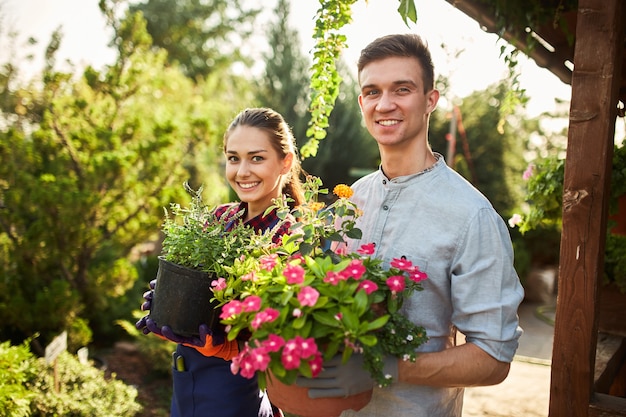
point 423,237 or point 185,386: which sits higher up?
point 423,237

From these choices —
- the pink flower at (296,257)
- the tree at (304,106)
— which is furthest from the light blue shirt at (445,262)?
the tree at (304,106)

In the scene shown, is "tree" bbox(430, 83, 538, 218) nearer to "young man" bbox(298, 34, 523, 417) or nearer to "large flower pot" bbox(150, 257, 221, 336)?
"young man" bbox(298, 34, 523, 417)

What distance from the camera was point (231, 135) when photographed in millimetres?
1982

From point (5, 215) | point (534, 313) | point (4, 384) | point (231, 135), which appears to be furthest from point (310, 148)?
point (534, 313)

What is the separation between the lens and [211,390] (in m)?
1.80

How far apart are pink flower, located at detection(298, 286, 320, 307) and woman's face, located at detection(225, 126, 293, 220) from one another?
2.87ft

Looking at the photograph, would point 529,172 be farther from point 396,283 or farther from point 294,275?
point 294,275

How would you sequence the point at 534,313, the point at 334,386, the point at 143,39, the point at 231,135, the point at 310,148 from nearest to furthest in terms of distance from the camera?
1. the point at 334,386
2. the point at 231,135
3. the point at 310,148
4. the point at 143,39
5. the point at 534,313

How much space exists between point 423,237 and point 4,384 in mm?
2314

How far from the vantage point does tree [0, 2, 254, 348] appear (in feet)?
13.0

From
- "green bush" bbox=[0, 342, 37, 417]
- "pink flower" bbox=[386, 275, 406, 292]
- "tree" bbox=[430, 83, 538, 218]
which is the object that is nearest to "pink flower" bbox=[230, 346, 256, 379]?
"pink flower" bbox=[386, 275, 406, 292]

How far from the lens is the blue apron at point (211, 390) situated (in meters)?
1.80

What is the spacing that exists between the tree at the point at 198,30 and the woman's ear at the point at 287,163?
788 inches

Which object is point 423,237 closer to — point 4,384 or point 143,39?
point 4,384
